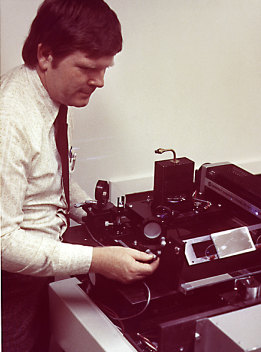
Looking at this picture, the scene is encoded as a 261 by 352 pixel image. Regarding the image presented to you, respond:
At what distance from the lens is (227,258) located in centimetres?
148

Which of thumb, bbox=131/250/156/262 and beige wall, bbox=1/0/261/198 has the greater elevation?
beige wall, bbox=1/0/261/198

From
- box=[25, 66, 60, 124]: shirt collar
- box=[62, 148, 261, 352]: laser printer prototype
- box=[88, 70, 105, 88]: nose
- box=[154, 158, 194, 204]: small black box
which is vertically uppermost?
box=[88, 70, 105, 88]: nose

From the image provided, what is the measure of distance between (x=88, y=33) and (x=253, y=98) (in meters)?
1.38

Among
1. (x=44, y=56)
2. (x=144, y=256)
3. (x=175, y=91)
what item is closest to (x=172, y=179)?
(x=144, y=256)

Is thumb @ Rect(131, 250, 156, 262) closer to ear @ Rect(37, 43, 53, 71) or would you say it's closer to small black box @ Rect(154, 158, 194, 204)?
small black box @ Rect(154, 158, 194, 204)

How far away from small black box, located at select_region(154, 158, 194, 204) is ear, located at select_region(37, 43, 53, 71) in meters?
0.44

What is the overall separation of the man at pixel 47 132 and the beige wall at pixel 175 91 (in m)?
0.66

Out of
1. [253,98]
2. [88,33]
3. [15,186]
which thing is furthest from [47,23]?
[253,98]

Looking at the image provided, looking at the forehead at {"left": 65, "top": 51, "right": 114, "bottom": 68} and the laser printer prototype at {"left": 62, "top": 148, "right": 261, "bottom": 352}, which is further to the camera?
the forehead at {"left": 65, "top": 51, "right": 114, "bottom": 68}

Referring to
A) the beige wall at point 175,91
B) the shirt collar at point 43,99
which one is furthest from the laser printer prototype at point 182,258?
the beige wall at point 175,91

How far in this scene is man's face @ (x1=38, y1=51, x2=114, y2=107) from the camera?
142 cm

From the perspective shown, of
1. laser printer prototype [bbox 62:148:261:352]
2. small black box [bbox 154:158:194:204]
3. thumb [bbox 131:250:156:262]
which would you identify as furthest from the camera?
small black box [bbox 154:158:194:204]

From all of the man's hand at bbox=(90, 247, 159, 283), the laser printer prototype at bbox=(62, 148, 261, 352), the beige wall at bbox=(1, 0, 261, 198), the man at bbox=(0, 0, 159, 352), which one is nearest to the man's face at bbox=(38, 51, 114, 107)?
the man at bbox=(0, 0, 159, 352)

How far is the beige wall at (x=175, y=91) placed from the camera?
2.19 m
